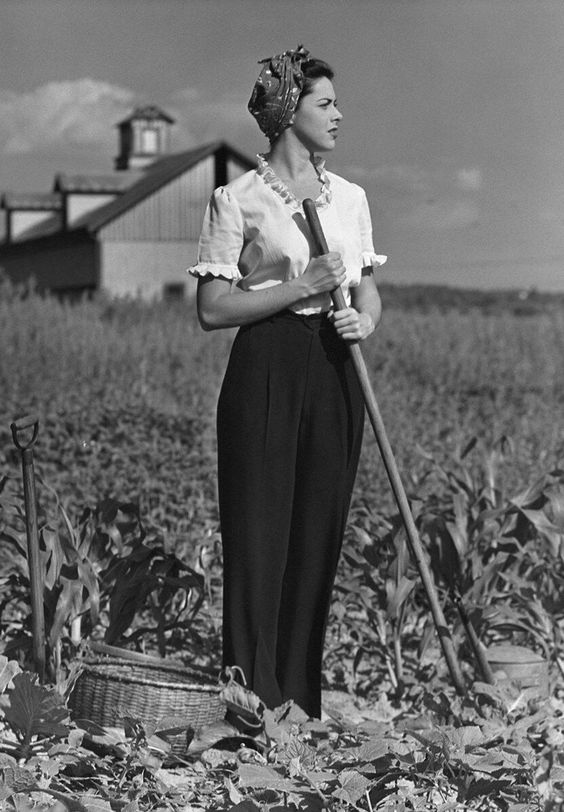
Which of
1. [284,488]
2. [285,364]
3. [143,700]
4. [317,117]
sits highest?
[317,117]

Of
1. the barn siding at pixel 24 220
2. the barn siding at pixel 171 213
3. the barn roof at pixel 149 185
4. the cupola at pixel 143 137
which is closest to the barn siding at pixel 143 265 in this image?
the barn siding at pixel 171 213

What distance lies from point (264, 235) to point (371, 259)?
36cm

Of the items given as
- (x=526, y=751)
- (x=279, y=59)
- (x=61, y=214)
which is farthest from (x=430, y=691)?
(x=61, y=214)

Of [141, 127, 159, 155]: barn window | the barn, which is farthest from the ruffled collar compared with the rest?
[141, 127, 159, 155]: barn window

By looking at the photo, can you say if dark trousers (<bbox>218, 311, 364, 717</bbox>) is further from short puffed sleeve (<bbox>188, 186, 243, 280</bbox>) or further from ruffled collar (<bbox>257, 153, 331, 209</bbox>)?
ruffled collar (<bbox>257, 153, 331, 209</bbox>)

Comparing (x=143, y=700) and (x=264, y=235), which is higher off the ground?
(x=264, y=235)

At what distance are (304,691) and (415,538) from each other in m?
0.53

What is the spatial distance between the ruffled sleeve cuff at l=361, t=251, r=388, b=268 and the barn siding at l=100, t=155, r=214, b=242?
99.6ft

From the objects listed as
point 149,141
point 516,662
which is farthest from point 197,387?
point 149,141

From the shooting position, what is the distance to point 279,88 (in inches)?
141

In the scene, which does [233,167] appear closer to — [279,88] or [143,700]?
[279,88]

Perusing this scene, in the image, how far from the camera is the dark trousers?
3617 millimetres

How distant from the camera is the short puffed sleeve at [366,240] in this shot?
377 cm

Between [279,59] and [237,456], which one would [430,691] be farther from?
[279,59]
